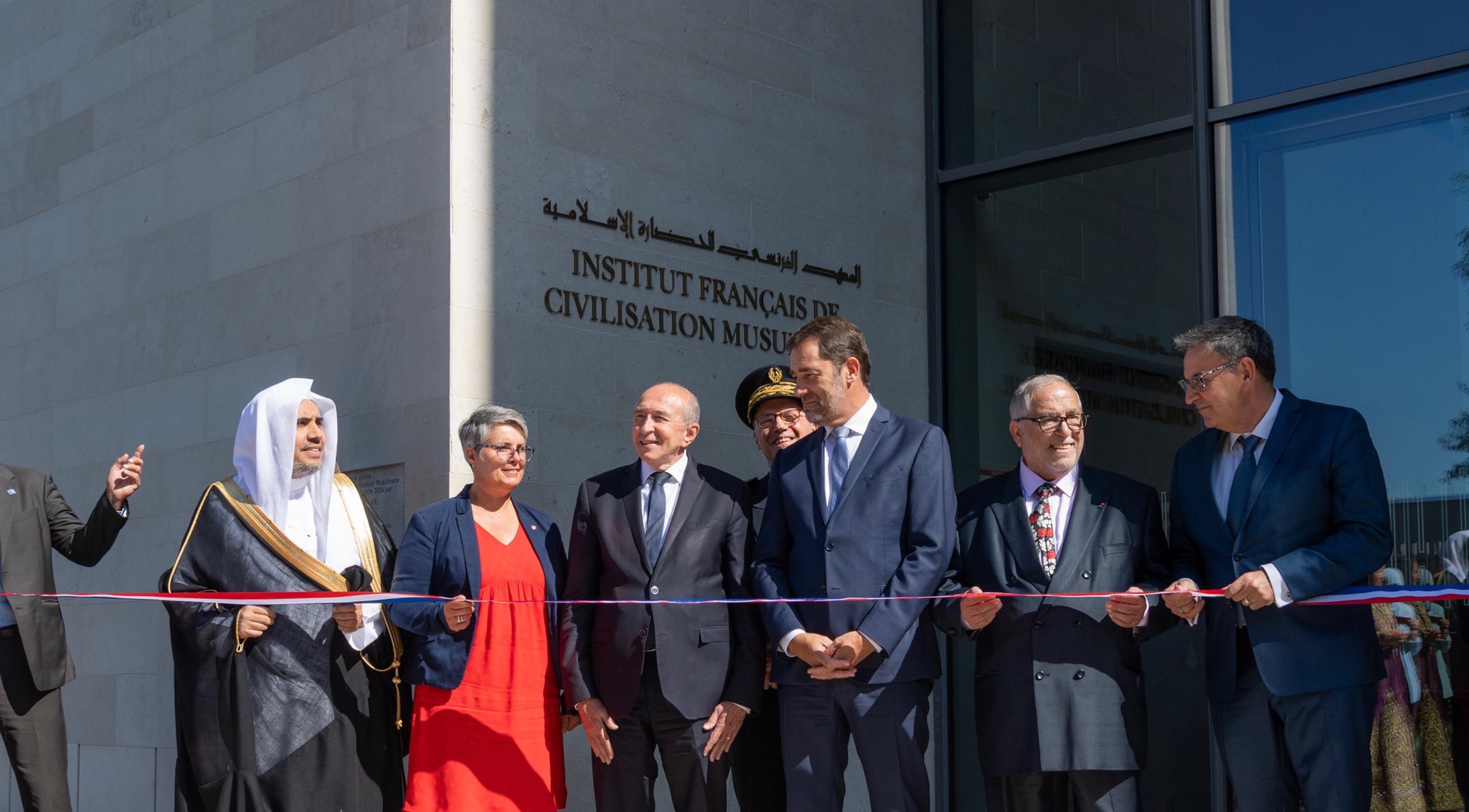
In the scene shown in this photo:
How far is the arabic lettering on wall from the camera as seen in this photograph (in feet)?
22.6

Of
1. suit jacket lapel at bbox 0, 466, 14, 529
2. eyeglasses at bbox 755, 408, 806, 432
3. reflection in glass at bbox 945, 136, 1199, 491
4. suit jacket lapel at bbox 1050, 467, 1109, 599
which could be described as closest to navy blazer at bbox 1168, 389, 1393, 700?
suit jacket lapel at bbox 1050, 467, 1109, 599

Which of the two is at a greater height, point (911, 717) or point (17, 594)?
point (17, 594)

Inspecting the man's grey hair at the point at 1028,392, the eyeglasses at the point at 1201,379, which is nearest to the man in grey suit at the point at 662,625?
the man's grey hair at the point at 1028,392

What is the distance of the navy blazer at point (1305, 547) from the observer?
430 cm

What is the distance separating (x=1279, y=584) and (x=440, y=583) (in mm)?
2730

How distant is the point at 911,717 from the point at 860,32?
482 centimetres

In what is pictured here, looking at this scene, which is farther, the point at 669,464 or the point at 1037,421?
the point at 669,464

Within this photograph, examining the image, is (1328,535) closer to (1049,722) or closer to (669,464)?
(1049,722)

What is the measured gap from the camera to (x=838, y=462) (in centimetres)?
484

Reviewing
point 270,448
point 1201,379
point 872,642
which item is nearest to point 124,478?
point 270,448

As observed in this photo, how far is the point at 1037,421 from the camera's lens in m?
4.65

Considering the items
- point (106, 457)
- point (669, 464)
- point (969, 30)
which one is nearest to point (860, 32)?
point (969, 30)

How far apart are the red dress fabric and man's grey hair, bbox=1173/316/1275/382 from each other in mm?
2406

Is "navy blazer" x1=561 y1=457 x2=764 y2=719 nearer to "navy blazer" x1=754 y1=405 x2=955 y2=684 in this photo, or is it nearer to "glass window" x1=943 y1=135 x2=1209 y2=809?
"navy blazer" x1=754 y1=405 x2=955 y2=684
